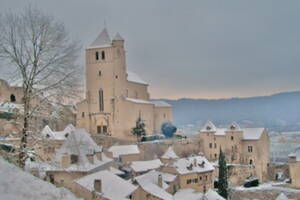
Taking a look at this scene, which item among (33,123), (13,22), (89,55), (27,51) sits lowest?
(33,123)

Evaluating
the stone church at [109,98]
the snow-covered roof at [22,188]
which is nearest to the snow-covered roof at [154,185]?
the stone church at [109,98]

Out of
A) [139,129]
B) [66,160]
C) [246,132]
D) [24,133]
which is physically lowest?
[66,160]

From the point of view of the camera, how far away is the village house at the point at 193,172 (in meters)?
44.9

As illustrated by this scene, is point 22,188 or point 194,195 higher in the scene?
point 22,188

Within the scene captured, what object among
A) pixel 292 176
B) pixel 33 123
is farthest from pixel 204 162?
pixel 33 123

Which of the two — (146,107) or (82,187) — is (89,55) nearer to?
(146,107)

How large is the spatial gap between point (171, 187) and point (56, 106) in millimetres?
28327

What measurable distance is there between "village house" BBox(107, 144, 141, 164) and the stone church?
869 cm

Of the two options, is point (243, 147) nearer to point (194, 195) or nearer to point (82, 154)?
point (194, 195)

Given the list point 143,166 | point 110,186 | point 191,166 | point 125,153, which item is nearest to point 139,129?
point 125,153

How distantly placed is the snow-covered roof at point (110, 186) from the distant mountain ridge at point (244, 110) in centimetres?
9618

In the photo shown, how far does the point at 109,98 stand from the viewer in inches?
2381

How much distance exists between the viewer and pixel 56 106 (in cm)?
1620

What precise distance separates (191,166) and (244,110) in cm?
10339
